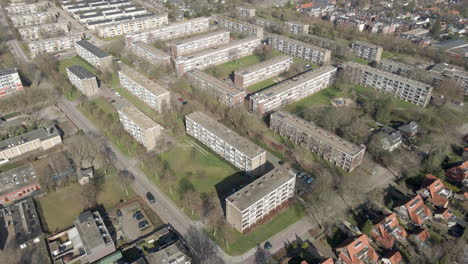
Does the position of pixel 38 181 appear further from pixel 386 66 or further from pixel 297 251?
pixel 386 66

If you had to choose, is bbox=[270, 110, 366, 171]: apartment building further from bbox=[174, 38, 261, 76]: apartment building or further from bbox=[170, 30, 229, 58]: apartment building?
bbox=[170, 30, 229, 58]: apartment building

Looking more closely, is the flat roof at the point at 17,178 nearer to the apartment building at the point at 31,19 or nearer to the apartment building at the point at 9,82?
the apartment building at the point at 9,82

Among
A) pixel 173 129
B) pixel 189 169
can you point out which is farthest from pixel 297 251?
pixel 173 129

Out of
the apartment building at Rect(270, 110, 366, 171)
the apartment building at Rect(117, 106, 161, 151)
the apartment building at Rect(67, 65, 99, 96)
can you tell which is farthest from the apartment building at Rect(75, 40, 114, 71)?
the apartment building at Rect(270, 110, 366, 171)

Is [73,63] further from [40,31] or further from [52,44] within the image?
[40,31]

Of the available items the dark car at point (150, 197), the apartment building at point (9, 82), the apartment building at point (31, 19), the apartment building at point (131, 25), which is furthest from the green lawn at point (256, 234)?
the apartment building at point (31, 19)

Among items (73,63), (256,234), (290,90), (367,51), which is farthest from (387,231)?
(73,63)
